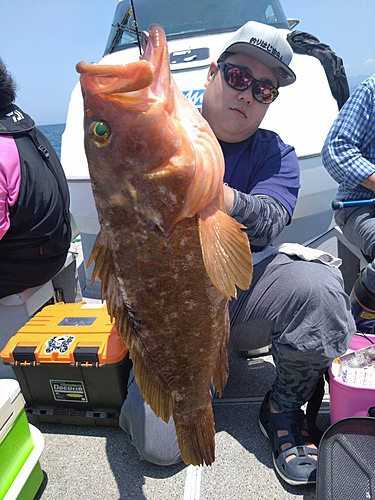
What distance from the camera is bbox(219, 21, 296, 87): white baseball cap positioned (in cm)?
190

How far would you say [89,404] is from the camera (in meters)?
2.39

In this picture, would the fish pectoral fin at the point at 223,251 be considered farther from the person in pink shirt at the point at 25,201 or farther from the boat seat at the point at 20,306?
the boat seat at the point at 20,306

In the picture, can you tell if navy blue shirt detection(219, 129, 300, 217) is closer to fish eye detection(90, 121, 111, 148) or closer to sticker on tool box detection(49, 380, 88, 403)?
fish eye detection(90, 121, 111, 148)

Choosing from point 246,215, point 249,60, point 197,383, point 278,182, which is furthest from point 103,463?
point 249,60

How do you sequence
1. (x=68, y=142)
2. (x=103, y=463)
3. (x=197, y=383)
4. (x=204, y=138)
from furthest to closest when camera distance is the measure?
(x=68, y=142) → (x=103, y=463) → (x=197, y=383) → (x=204, y=138)

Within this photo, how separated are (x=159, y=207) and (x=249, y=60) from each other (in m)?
1.20

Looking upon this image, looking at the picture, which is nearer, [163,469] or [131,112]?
[131,112]

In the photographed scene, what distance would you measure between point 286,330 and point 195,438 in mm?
767

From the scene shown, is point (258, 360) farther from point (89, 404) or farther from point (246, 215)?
point (246, 215)

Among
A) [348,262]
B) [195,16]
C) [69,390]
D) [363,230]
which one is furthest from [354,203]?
[195,16]

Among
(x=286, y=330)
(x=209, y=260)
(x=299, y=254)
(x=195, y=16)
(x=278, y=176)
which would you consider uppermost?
(x=195, y=16)

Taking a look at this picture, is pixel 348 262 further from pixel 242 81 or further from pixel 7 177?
pixel 7 177

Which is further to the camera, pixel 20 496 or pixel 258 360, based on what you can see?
pixel 258 360

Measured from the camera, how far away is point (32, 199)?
259 cm
